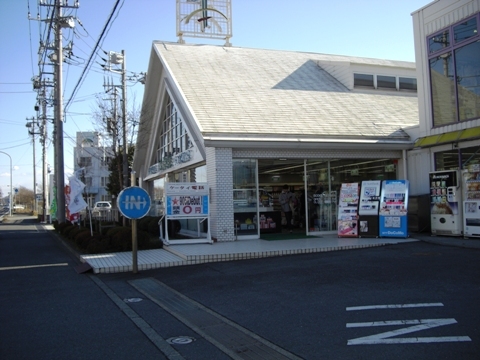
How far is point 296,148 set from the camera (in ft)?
50.7

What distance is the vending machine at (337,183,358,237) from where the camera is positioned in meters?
15.1

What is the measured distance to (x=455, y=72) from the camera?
571 inches

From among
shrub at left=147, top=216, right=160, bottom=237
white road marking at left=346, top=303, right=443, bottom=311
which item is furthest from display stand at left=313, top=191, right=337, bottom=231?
white road marking at left=346, top=303, right=443, bottom=311

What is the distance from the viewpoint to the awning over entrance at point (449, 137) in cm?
1345

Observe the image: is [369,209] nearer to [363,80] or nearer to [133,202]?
[133,202]

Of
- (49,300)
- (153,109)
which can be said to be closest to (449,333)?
(49,300)

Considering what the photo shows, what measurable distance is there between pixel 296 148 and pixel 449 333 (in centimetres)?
1041

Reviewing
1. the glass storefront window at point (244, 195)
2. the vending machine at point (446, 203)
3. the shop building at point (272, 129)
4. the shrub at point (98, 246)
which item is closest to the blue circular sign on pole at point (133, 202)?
the shop building at point (272, 129)

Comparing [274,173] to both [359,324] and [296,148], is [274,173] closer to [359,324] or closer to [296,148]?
[296,148]

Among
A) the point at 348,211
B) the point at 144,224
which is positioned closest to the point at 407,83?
the point at 348,211

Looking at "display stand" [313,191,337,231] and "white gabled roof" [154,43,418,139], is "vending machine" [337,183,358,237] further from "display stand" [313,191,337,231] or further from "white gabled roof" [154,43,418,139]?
"white gabled roof" [154,43,418,139]

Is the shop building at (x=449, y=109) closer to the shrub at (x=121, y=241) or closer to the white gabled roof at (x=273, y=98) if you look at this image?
the white gabled roof at (x=273, y=98)

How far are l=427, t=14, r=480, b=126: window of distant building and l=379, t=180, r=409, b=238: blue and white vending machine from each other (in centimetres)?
271

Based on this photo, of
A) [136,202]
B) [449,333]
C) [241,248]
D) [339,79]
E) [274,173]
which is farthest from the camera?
[339,79]
